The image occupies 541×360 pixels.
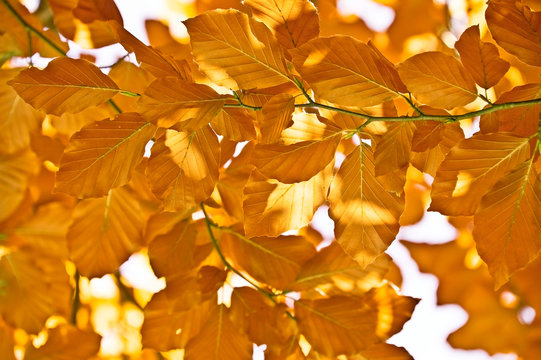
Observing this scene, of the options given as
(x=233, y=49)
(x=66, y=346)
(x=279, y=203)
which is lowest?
(x=66, y=346)

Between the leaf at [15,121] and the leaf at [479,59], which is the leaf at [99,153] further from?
the leaf at [15,121]

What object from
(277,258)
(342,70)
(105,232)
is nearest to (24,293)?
(105,232)

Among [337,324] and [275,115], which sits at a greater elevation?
[275,115]

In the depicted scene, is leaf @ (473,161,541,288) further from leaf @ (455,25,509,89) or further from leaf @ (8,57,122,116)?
leaf @ (8,57,122,116)

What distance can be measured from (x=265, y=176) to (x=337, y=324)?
30cm

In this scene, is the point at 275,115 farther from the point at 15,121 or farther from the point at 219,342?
the point at 15,121

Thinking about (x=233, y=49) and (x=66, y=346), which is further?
(x=66, y=346)

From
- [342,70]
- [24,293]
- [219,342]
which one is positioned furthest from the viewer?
[24,293]

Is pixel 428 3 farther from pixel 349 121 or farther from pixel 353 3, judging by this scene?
pixel 349 121

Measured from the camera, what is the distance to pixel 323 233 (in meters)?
0.94

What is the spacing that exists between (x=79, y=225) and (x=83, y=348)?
28 centimetres

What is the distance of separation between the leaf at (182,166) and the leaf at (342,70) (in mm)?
135

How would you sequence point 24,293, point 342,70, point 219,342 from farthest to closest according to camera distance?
point 24,293 → point 219,342 → point 342,70

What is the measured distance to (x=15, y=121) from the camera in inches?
31.6
